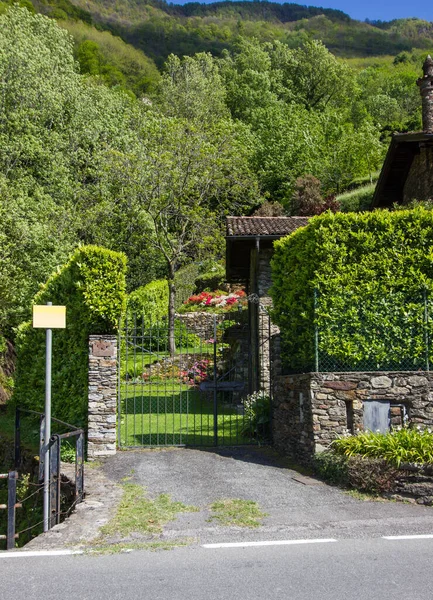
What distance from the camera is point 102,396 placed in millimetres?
11070

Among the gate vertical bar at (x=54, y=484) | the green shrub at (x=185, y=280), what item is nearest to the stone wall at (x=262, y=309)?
the gate vertical bar at (x=54, y=484)

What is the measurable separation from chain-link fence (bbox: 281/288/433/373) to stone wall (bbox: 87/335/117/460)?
152 inches

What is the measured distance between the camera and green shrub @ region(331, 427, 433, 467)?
8.30 m

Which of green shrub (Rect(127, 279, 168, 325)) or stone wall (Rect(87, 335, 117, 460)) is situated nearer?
stone wall (Rect(87, 335, 117, 460))

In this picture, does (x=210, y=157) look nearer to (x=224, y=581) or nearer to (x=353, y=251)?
(x=353, y=251)

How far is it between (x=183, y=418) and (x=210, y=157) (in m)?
12.6

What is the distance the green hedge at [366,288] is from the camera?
9820mm

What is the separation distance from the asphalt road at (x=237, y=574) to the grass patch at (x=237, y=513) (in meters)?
1.01

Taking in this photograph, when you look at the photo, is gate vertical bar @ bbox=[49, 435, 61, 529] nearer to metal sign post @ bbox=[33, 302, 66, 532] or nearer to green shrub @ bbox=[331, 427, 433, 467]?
metal sign post @ bbox=[33, 302, 66, 532]

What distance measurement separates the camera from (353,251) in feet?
33.3

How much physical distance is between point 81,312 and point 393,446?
6.35m

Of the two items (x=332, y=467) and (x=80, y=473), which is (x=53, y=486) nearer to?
(x=80, y=473)

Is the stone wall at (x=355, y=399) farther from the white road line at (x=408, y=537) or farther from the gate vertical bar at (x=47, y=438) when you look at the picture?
the gate vertical bar at (x=47, y=438)

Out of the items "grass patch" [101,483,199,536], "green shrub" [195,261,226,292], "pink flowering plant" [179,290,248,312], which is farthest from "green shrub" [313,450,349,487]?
"green shrub" [195,261,226,292]
